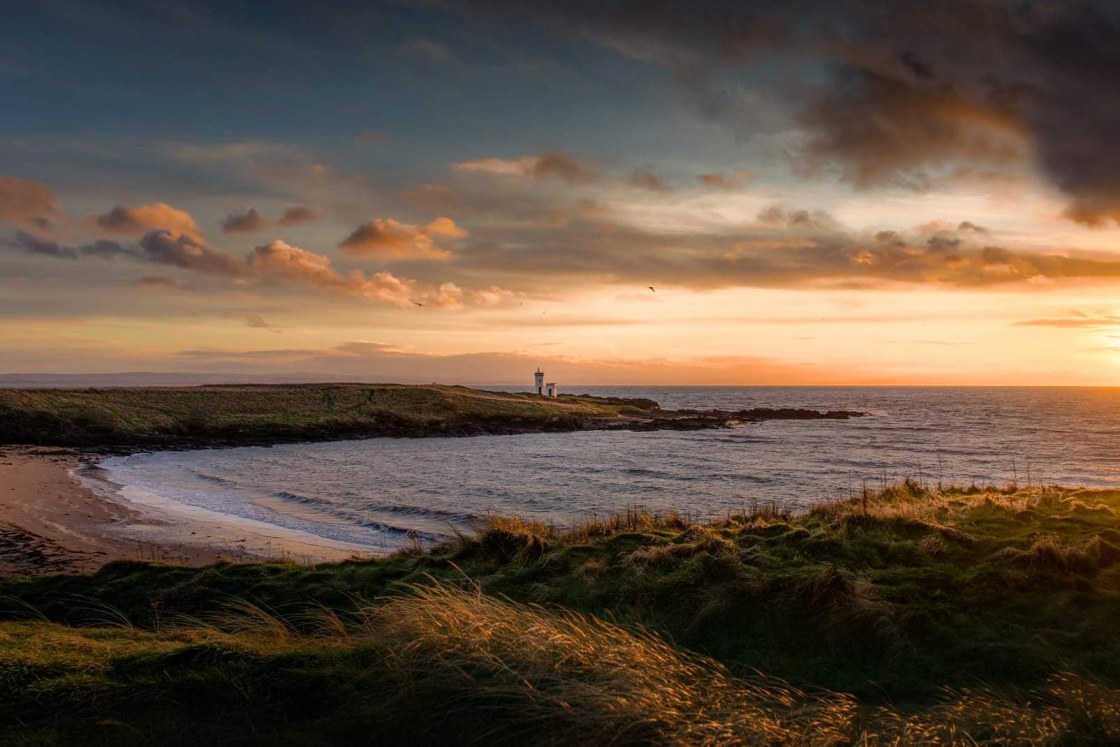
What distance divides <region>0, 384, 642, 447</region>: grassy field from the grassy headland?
88 millimetres

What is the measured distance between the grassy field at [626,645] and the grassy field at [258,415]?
163 feet

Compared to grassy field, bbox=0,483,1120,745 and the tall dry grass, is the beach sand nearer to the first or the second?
grassy field, bbox=0,483,1120,745

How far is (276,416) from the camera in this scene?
66312 millimetres

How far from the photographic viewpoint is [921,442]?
62375 mm

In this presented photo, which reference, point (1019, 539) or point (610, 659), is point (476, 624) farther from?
point (1019, 539)

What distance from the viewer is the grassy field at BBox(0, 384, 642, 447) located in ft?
176

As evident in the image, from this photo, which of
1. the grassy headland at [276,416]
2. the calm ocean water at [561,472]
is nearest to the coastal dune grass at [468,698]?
the calm ocean water at [561,472]

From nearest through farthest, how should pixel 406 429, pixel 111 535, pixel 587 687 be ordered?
pixel 587 687, pixel 111 535, pixel 406 429

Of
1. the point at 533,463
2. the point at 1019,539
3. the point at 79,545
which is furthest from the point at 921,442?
the point at 79,545

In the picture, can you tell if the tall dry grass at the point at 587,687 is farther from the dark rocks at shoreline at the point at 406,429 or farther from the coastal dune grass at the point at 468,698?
the dark rocks at shoreline at the point at 406,429

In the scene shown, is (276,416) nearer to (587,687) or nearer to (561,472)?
(561,472)

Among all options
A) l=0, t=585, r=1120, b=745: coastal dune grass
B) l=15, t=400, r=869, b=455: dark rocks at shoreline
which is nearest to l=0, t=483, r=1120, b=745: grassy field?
l=0, t=585, r=1120, b=745: coastal dune grass

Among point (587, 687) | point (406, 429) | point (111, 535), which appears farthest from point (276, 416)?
point (587, 687)

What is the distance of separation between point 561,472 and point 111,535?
22639mm
